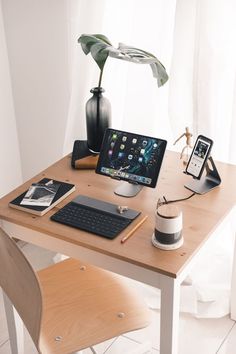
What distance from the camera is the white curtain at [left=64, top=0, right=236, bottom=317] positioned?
195 centimetres

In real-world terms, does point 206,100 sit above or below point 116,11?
below

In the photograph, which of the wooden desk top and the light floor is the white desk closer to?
the wooden desk top

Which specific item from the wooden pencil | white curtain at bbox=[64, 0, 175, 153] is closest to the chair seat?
the wooden pencil

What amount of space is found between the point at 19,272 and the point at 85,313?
353mm

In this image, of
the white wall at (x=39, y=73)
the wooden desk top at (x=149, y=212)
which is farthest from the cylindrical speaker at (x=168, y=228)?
the white wall at (x=39, y=73)

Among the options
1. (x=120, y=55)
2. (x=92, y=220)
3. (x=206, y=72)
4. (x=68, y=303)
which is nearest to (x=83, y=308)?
(x=68, y=303)

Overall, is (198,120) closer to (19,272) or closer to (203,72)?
(203,72)

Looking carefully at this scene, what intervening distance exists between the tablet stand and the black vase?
0.80 feet

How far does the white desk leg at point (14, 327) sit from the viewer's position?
72.2 inches

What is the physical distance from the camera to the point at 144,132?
7.45 ft

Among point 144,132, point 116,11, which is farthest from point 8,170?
point 116,11

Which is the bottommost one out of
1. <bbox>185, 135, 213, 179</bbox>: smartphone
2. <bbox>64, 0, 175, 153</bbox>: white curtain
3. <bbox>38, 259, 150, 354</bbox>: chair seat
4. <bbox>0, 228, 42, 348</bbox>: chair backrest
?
<bbox>38, 259, 150, 354</bbox>: chair seat

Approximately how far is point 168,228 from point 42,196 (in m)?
0.48

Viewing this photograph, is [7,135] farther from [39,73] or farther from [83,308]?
[83,308]
